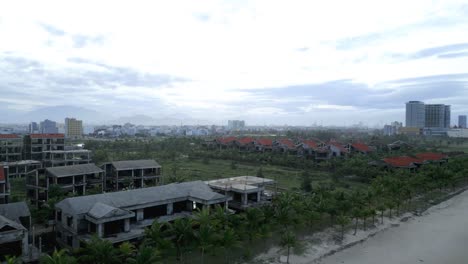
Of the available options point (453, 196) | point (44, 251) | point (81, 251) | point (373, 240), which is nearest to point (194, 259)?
point (81, 251)

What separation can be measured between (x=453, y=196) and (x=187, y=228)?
107 feet

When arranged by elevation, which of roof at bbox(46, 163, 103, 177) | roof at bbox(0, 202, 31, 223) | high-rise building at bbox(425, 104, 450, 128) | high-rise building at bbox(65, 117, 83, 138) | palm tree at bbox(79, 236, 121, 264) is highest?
high-rise building at bbox(425, 104, 450, 128)

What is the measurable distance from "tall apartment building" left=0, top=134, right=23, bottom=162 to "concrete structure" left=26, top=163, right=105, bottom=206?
1888cm

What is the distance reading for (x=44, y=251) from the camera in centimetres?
1959

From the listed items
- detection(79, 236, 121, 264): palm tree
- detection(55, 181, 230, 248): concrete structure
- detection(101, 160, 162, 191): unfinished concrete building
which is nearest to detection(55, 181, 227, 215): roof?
detection(55, 181, 230, 248): concrete structure

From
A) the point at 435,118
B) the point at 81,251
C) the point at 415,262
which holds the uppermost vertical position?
the point at 435,118

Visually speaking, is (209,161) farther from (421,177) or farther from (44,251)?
(44,251)

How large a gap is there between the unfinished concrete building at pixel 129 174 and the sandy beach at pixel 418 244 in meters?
21.5

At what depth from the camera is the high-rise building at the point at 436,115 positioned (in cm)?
14300

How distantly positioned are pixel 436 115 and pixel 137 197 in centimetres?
15207

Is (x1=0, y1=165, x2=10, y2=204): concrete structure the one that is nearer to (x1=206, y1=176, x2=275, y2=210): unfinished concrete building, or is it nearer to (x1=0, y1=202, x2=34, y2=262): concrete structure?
(x1=0, y1=202, x2=34, y2=262): concrete structure

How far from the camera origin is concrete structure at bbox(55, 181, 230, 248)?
19.0 m

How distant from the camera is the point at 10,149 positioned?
4575cm

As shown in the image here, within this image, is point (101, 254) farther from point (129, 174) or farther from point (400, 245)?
point (129, 174)
